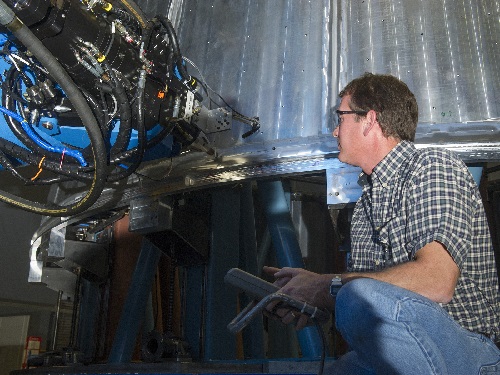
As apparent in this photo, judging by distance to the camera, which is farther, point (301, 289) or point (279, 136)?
point (279, 136)

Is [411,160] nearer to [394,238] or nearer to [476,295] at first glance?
[394,238]

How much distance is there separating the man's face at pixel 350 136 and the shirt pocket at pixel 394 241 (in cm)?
34

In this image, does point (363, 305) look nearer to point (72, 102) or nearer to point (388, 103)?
point (388, 103)

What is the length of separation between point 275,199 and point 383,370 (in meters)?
2.22

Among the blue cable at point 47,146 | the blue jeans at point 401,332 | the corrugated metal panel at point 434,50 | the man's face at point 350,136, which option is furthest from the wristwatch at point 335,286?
the corrugated metal panel at point 434,50

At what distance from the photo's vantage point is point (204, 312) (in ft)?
8.76

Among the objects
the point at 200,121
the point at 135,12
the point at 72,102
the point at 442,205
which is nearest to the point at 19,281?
the point at 200,121

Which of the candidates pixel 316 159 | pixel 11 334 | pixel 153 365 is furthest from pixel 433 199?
pixel 11 334

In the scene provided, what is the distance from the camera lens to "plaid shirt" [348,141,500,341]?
51.0 inches

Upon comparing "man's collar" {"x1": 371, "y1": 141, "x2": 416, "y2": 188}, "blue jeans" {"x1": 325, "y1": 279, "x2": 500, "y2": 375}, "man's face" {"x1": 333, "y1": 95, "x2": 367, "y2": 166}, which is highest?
"man's face" {"x1": 333, "y1": 95, "x2": 367, "y2": 166}

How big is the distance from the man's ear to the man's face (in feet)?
0.06

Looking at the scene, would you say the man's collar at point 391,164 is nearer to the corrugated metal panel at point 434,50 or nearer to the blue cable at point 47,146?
the corrugated metal panel at point 434,50

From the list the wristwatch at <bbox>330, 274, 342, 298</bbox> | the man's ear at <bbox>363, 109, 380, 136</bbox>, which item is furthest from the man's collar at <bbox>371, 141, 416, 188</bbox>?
the wristwatch at <bbox>330, 274, 342, 298</bbox>

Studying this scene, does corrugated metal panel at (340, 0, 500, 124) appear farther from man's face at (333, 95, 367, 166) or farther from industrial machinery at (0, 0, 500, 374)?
man's face at (333, 95, 367, 166)
